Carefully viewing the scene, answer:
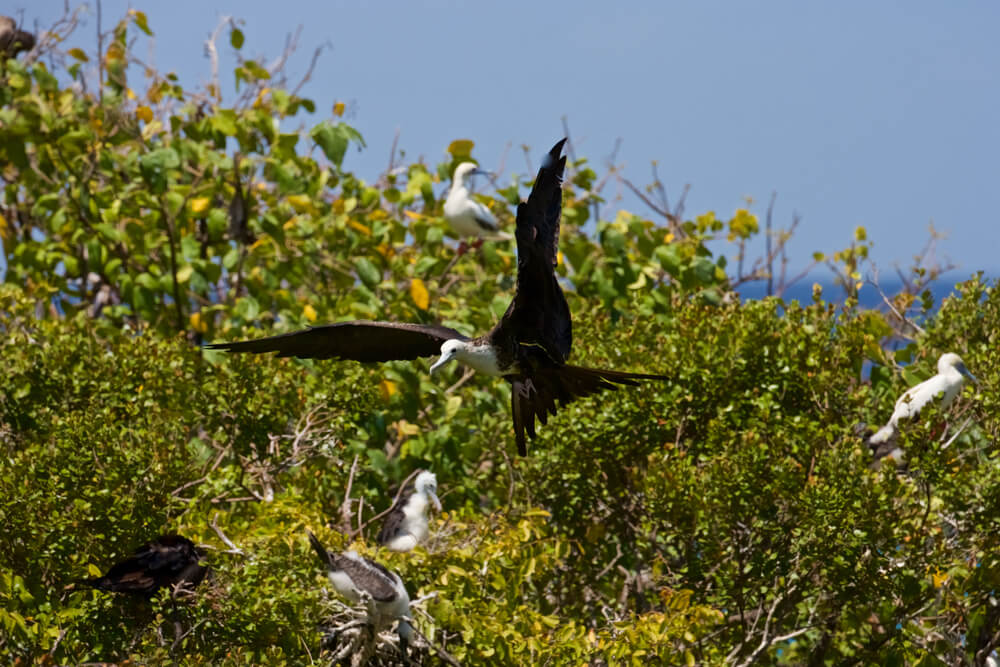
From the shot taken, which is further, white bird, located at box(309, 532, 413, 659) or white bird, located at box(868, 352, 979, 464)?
white bird, located at box(868, 352, 979, 464)

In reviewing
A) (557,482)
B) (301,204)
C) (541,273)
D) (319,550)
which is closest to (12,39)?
A: (301,204)

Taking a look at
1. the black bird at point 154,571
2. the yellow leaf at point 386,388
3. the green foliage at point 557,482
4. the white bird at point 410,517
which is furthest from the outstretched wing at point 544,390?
the yellow leaf at point 386,388

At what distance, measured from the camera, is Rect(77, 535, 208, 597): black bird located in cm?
491

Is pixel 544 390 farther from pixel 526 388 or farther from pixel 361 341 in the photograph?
pixel 361 341

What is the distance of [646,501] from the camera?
18.9ft

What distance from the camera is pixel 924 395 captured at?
241 inches

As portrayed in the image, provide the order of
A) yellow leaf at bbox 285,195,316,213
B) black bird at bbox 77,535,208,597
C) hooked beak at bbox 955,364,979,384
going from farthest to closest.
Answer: yellow leaf at bbox 285,195,316,213 → hooked beak at bbox 955,364,979,384 → black bird at bbox 77,535,208,597

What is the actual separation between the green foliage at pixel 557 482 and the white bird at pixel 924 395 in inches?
4.6

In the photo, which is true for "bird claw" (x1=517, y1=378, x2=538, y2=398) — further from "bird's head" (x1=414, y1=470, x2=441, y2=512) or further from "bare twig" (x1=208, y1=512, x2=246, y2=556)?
"bird's head" (x1=414, y1=470, x2=441, y2=512)

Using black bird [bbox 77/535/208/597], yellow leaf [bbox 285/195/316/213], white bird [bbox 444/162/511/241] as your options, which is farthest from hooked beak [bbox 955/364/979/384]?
yellow leaf [bbox 285/195/316/213]

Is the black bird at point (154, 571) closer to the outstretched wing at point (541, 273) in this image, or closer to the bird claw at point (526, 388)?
the bird claw at point (526, 388)

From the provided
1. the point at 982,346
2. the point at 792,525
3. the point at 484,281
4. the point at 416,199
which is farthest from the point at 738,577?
the point at 416,199

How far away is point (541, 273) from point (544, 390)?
0.58 metres

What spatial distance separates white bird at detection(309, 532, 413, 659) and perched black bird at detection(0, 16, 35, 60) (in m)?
6.73
